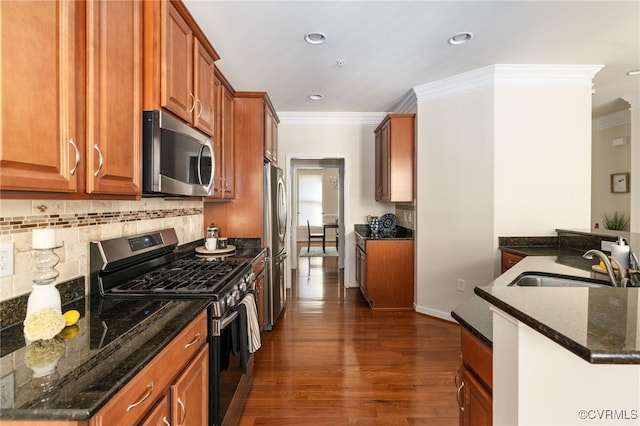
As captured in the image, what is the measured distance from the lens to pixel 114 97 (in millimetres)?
1248

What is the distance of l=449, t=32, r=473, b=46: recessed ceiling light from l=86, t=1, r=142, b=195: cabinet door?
2.25 metres

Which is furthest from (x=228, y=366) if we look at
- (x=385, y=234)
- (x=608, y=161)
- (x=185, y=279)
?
(x=608, y=161)

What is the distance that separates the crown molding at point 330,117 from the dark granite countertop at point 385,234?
1622mm

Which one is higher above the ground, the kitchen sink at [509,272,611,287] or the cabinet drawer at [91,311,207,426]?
the kitchen sink at [509,272,611,287]

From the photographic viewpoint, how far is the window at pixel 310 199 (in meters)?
10.8

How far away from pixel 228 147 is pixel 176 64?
134 cm

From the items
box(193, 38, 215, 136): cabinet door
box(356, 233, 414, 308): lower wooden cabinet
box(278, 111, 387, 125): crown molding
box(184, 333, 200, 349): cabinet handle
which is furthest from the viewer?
box(278, 111, 387, 125): crown molding

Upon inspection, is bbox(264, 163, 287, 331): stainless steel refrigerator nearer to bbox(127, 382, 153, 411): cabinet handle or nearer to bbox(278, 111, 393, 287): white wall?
bbox(278, 111, 393, 287): white wall

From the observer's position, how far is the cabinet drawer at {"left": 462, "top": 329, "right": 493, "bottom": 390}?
109 centimetres

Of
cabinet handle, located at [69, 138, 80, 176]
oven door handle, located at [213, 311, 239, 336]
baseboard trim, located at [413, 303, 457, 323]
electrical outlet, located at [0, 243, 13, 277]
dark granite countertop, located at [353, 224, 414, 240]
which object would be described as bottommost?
baseboard trim, located at [413, 303, 457, 323]

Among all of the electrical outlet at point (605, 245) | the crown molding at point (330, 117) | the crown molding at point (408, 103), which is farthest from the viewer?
the crown molding at point (330, 117)

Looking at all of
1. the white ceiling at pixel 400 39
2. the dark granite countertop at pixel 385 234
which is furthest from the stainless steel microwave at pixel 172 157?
the dark granite countertop at pixel 385 234

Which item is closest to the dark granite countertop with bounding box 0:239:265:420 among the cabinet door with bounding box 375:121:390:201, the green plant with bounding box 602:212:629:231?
the cabinet door with bounding box 375:121:390:201

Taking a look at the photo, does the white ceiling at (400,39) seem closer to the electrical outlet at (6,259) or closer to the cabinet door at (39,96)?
the cabinet door at (39,96)
